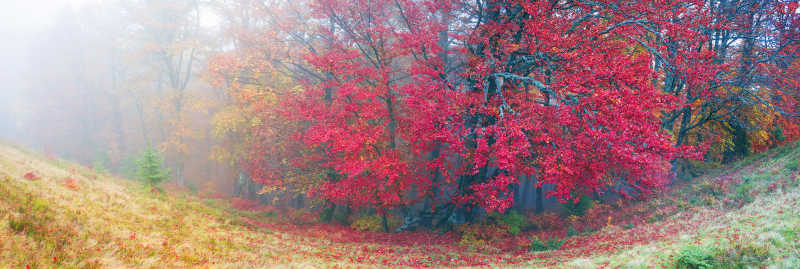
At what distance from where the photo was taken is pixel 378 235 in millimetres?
13891

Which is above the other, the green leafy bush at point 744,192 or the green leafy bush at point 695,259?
the green leafy bush at point 744,192

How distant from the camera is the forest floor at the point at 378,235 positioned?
4984mm

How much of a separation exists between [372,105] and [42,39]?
43.6m

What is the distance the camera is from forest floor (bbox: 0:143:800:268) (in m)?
4.98

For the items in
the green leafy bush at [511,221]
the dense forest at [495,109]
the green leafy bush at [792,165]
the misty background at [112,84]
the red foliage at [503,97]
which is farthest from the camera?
the misty background at [112,84]

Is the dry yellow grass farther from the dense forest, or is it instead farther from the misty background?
the misty background

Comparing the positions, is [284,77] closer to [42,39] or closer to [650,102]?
[650,102]

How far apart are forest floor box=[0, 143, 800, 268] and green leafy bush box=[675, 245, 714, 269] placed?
2 cm

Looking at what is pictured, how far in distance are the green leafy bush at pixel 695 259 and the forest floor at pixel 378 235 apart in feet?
0.07

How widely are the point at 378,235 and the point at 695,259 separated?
10300 millimetres

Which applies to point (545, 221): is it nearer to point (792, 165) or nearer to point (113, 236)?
point (792, 165)

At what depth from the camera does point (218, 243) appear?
7.78m

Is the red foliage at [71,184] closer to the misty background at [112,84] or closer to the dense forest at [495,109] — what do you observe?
the dense forest at [495,109]

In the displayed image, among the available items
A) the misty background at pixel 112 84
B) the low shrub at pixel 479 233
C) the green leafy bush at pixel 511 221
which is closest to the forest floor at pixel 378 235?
the low shrub at pixel 479 233
